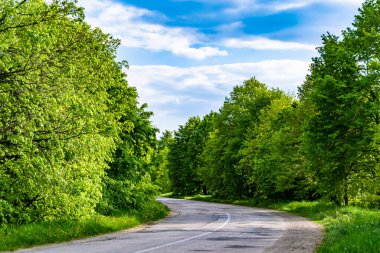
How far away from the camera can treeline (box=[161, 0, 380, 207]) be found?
30.6 meters

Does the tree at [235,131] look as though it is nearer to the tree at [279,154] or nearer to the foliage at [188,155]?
the tree at [279,154]

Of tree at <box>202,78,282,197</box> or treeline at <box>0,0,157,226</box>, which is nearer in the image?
treeline at <box>0,0,157,226</box>

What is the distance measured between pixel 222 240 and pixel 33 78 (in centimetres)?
884

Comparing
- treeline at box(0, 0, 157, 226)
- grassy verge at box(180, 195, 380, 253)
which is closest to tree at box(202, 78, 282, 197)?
grassy verge at box(180, 195, 380, 253)

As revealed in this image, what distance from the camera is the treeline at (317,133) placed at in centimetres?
3062

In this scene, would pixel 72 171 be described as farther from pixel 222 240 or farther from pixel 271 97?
pixel 271 97

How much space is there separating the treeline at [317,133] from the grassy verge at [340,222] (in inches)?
57.5

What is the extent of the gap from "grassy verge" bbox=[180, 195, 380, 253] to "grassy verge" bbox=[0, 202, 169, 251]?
9.46 m

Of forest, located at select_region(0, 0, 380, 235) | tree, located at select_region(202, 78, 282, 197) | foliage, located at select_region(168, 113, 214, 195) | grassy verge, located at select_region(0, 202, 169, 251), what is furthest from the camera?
foliage, located at select_region(168, 113, 214, 195)

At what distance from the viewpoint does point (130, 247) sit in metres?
14.8

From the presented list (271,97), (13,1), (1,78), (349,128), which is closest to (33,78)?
(1,78)

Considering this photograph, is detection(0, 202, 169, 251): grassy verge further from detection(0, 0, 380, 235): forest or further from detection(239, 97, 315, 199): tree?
detection(239, 97, 315, 199): tree

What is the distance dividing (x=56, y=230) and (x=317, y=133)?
66.9 ft

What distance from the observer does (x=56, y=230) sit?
18234mm
